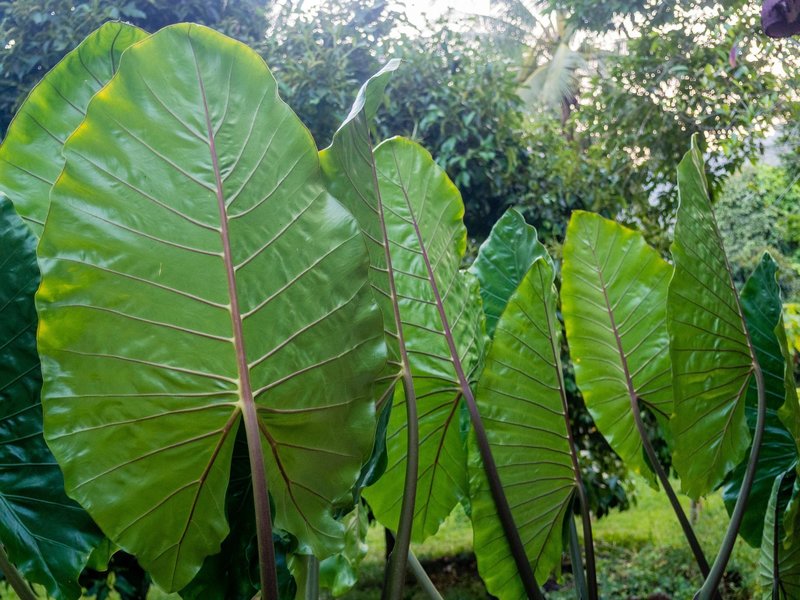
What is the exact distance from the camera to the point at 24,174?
0.61m

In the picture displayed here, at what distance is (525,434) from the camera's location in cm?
88

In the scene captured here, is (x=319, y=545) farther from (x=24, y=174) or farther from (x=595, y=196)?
(x=595, y=196)

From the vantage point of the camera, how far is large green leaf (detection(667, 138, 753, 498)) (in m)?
0.77

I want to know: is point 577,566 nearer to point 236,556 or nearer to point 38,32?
point 236,556

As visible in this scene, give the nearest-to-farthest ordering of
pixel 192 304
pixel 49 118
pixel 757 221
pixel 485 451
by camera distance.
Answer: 1. pixel 192 304
2. pixel 49 118
3. pixel 485 451
4. pixel 757 221

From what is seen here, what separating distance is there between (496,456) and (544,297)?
192mm

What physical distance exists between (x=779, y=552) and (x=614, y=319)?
325 mm

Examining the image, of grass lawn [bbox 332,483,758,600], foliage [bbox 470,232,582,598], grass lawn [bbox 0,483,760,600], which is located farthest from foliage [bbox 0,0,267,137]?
grass lawn [bbox 332,483,758,600]

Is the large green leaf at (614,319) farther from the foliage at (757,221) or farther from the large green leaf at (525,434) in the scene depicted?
the foliage at (757,221)

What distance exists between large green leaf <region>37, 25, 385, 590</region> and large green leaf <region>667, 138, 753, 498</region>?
1.22 feet

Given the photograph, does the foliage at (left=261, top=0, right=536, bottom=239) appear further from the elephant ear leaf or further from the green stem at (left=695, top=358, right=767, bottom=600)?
the elephant ear leaf

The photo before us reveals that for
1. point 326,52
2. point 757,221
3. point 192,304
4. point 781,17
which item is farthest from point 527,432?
point 757,221

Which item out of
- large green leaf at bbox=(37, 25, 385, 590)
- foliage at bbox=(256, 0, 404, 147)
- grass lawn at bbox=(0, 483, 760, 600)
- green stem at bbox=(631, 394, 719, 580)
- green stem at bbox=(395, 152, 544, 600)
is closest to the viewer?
large green leaf at bbox=(37, 25, 385, 590)

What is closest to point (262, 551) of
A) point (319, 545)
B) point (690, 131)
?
point (319, 545)
